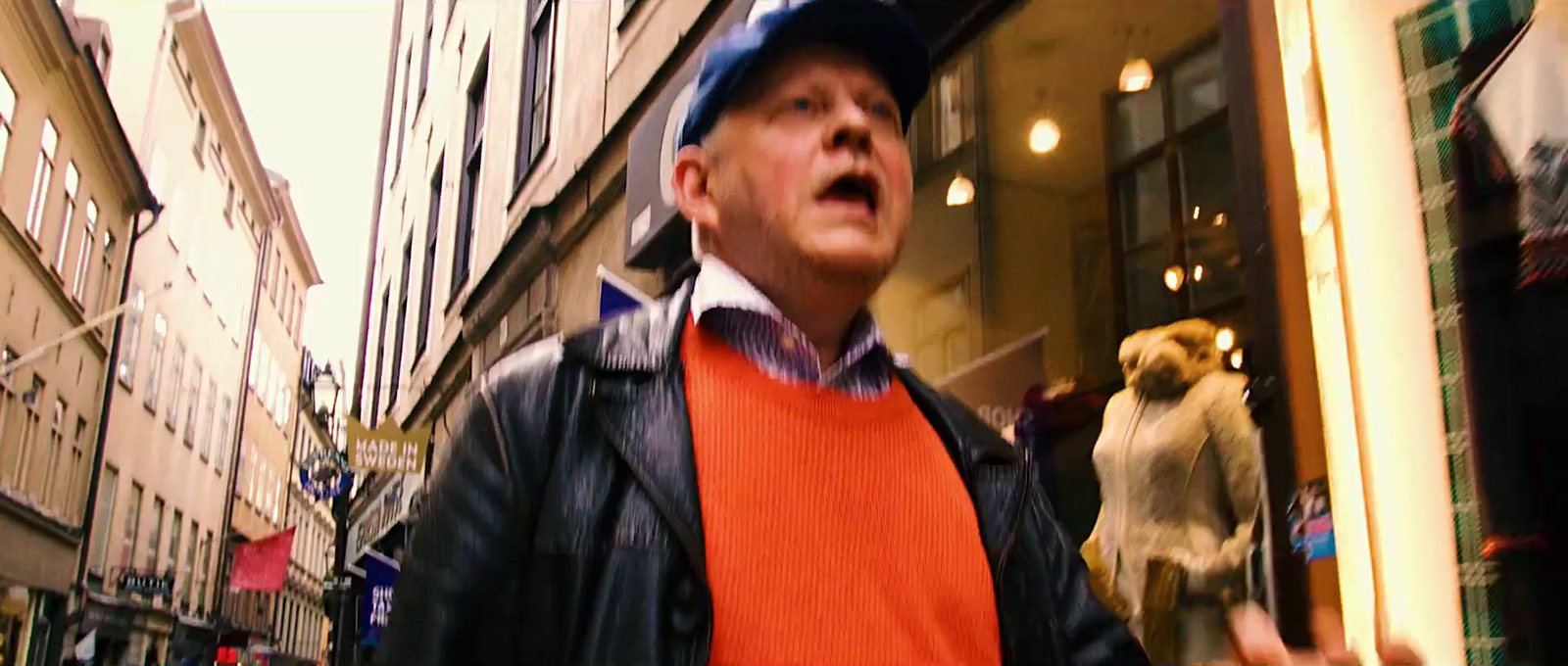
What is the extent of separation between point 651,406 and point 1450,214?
1357mm

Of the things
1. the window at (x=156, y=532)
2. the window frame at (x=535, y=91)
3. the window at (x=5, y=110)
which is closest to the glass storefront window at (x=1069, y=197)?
the window frame at (x=535, y=91)

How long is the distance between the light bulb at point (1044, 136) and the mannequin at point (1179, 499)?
663mm

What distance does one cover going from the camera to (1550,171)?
59.9 inches

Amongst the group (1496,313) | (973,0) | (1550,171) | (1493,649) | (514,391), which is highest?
(973,0)

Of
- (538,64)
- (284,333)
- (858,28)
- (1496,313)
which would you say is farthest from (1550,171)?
(284,333)

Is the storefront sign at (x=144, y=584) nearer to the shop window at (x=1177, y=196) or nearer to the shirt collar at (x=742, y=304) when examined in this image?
the shirt collar at (x=742, y=304)

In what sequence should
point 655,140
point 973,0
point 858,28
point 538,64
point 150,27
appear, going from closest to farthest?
point 858,28 → point 150,27 → point 538,64 → point 655,140 → point 973,0

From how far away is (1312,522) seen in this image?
5.49ft

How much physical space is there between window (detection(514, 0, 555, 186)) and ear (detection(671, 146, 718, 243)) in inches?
32.6

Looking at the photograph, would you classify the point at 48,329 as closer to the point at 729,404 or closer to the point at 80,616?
the point at 80,616

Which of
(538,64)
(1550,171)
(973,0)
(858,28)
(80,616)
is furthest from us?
(973,0)

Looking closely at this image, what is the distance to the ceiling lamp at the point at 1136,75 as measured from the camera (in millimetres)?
2320

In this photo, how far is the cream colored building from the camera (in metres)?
1.26

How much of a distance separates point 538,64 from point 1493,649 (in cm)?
155
